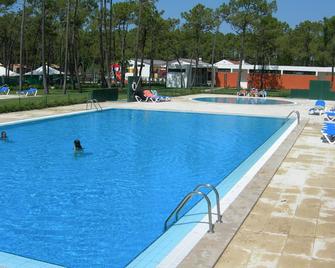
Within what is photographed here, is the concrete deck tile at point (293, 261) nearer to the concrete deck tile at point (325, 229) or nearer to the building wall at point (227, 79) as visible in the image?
the concrete deck tile at point (325, 229)

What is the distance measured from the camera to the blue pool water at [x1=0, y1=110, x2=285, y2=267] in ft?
21.0

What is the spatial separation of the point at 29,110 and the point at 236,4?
30.9 metres

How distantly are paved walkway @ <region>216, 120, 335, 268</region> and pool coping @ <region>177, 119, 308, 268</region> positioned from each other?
85mm

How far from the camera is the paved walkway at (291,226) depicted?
500 cm

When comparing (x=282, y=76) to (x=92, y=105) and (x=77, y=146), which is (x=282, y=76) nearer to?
(x=92, y=105)

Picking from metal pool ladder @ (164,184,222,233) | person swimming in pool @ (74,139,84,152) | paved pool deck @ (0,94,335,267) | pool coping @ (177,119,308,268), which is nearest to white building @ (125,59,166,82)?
Answer: person swimming in pool @ (74,139,84,152)

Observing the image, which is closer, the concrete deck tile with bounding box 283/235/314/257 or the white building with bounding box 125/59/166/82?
the concrete deck tile with bounding box 283/235/314/257

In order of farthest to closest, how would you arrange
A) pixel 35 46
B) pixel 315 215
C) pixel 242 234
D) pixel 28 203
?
pixel 35 46 < pixel 28 203 < pixel 315 215 < pixel 242 234

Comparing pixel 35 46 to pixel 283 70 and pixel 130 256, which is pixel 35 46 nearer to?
pixel 283 70

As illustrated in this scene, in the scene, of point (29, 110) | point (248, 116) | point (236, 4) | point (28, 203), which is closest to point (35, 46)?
point (236, 4)

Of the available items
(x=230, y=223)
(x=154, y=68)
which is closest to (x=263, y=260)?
(x=230, y=223)

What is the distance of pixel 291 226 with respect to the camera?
6.07 meters

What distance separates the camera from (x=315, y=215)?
6.55m

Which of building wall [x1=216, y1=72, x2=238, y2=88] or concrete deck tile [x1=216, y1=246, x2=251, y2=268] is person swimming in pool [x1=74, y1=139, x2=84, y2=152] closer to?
concrete deck tile [x1=216, y1=246, x2=251, y2=268]
